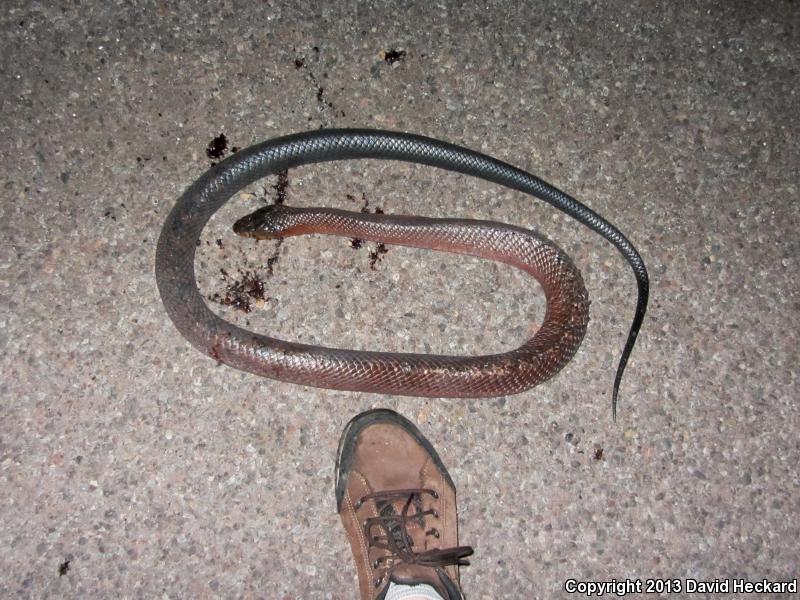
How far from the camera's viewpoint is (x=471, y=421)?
2.83m

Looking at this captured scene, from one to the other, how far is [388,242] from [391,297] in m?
0.29

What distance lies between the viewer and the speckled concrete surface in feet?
8.50

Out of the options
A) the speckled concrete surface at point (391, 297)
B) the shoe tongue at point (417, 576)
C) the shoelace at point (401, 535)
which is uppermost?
the speckled concrete surface at point (391, 297)

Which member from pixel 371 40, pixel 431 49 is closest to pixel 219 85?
pixel 371 40

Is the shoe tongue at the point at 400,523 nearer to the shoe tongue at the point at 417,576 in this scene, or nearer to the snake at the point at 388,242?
the shoe tongue at the point at 417,576

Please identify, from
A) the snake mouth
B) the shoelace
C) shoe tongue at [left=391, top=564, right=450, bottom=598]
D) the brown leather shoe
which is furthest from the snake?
shoe tongue at [left=391, top=564, right=450, bottom=598]

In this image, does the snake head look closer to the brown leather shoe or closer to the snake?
the snake

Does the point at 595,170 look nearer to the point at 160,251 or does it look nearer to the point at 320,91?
the point at 320,91

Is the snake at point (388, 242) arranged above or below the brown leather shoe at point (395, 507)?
above

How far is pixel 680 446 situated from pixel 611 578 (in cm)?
78

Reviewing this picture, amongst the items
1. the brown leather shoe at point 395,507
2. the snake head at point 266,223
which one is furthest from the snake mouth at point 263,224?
the brown leather shoe at point 395,507

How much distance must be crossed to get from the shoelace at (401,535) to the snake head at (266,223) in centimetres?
137

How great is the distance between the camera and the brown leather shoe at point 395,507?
8.52 feet

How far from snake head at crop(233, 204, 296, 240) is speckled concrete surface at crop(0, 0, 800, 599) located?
107 millimetres
